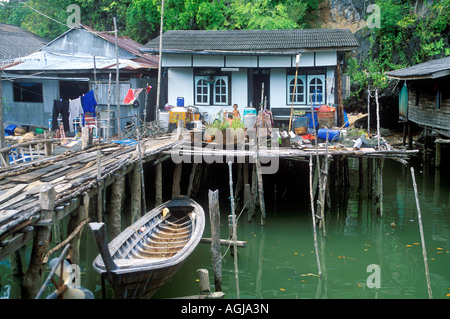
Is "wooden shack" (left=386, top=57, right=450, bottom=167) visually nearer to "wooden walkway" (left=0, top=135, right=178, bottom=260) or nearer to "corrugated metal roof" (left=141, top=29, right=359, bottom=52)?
"corrugated metal roof" (left=141, top=29, right=359, bottom=52)

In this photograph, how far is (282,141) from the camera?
52.3 feet

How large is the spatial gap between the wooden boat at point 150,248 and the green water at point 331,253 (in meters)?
0.90

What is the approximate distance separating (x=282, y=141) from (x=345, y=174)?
4.56 metres

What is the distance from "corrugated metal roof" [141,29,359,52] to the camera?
21.0 metres

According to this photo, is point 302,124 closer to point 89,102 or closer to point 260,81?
point 260,81

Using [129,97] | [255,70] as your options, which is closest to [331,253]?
[255,70]

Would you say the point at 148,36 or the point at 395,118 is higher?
the point at 148,36

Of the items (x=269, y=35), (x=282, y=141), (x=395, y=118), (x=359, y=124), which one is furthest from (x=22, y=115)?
(x=395, y=118)

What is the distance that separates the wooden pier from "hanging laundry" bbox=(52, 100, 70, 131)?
5.12 m

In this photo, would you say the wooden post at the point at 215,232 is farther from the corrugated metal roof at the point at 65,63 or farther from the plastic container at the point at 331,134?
the corrugated metal roof at the point at 65,63

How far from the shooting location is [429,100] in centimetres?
2136

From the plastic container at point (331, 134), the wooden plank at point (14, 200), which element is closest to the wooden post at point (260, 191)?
the plastic container at point (331, 134)
